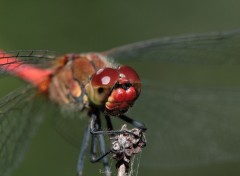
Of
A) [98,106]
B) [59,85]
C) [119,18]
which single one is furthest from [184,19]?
[98,106]

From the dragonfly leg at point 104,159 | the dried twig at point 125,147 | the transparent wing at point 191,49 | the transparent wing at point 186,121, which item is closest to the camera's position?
the dried twig at point 125,147

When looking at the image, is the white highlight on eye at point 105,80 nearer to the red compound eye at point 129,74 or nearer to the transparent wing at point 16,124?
the red compound eye at point 129,74

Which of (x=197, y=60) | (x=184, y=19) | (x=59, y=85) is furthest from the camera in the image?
(x=184, y=19)

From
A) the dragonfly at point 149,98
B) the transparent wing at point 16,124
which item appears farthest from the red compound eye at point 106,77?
the transparent wing at point 16,124

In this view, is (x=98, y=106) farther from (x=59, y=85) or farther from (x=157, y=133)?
(x=157, y=133)

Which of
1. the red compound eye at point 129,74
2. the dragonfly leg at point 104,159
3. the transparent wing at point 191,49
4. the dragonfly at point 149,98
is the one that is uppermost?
the transparent wing at point 191,49
